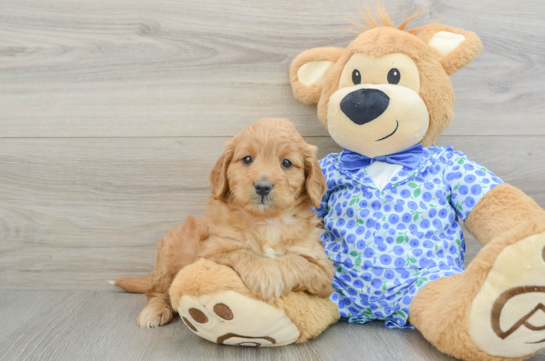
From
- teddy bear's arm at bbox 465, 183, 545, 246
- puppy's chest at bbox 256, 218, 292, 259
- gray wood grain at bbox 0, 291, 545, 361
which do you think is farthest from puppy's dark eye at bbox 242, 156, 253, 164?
teddy bear's arm at bbox 465, 183, 545, 246

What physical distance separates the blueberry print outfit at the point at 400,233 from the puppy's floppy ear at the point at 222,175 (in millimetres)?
439

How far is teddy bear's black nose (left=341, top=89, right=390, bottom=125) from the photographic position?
137 cm

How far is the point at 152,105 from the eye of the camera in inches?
73.0

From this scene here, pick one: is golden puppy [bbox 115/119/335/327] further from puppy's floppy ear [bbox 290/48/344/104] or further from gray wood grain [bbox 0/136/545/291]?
gray wood grain [bbox 0/136/545/291]

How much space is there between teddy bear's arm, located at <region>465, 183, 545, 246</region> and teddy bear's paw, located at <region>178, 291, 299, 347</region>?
0.70 meters

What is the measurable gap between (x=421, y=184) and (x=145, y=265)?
1.30 meters

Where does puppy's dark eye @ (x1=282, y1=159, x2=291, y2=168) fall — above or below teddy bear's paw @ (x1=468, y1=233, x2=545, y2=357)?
above

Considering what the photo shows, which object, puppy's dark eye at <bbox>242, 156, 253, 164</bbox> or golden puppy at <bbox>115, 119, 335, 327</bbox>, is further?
puppy's dark eye at <bbox>242, 156, 253, 164</bbox>

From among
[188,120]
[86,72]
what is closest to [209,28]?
[188,120]

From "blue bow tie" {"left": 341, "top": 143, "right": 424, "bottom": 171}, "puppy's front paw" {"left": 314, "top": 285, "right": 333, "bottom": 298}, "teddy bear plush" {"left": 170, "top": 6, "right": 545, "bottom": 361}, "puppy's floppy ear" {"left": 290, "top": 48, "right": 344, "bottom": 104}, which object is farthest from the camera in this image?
"puppy's floppy ear" {"left": 290, "top": 48, "right": 344, "bottom": 104}

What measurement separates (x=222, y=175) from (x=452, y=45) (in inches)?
38.7

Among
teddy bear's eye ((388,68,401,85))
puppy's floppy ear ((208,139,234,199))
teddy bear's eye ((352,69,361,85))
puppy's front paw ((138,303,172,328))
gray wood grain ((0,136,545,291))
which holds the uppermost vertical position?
teddy bear's eye ((388,68,401,85))

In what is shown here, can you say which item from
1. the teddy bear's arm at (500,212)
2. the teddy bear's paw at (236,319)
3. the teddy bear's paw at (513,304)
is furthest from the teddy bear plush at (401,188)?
the teddy bear's paw at (236,319)

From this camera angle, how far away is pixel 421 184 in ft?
4.71
